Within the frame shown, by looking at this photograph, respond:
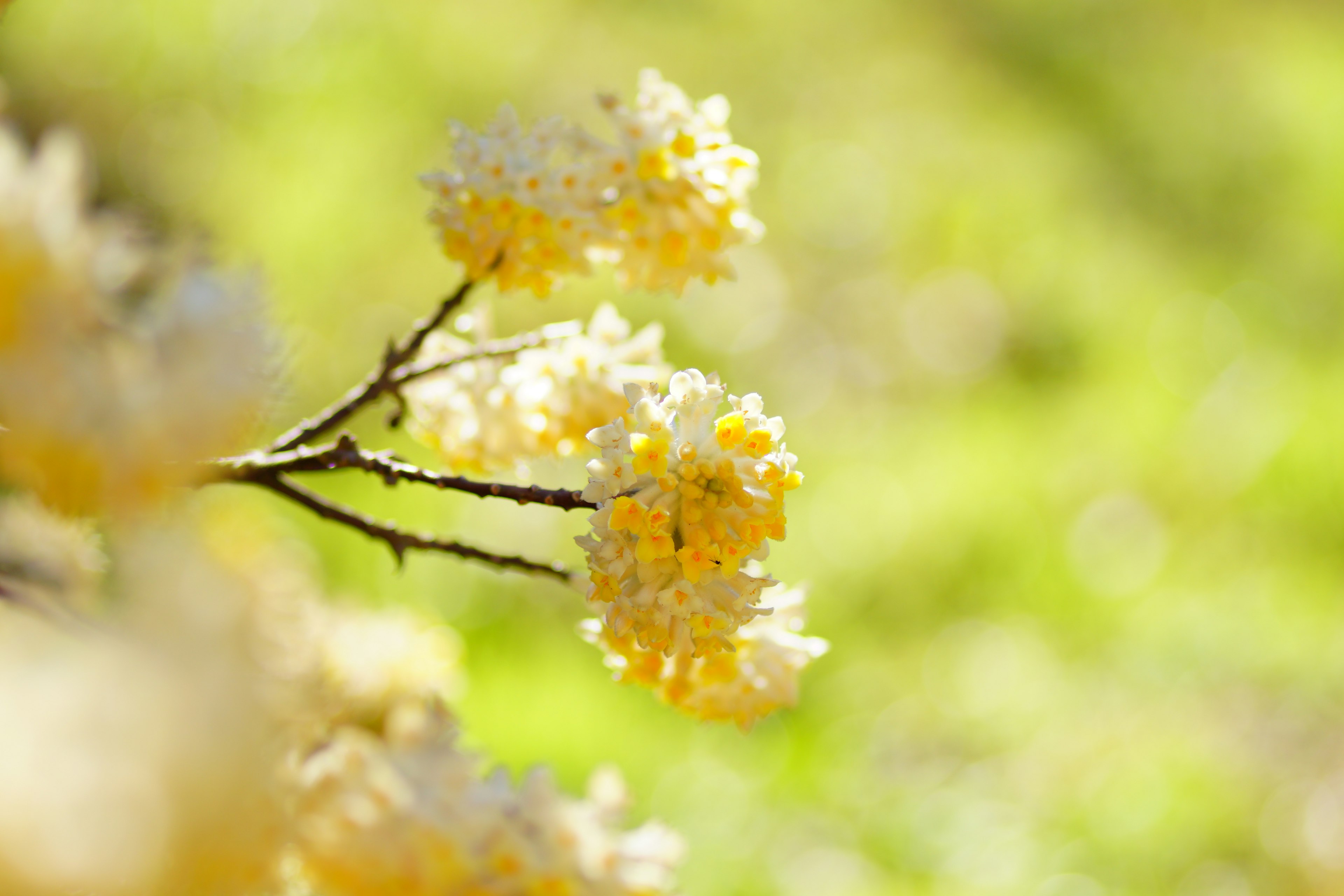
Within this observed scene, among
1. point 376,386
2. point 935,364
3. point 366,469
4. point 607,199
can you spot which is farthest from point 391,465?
point 935,364

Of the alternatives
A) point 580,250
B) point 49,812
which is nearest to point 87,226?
point 49,812

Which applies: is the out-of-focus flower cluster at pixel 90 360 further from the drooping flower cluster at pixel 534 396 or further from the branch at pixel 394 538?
the drooping flower cluster at pixel 534 396

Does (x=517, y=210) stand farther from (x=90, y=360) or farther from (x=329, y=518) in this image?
(x=90, y=360)

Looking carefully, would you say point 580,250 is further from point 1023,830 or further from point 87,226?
point 1023,830

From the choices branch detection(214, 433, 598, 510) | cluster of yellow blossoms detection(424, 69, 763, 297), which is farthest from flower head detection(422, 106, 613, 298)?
branch detection(214, 433, 598, 510)

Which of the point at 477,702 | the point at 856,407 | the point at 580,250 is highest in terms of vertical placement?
the point at 856,407

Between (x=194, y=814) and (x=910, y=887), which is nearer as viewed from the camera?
(x=194, y=814)

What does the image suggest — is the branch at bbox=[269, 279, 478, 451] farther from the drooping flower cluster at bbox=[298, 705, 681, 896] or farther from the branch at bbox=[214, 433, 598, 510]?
the drooping flower cluster at bbox=[298, 705, 681, 896]

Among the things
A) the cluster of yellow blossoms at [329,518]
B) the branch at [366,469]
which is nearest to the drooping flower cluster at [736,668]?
the cluster of yellow blossoms at [329,518]
